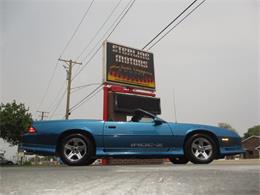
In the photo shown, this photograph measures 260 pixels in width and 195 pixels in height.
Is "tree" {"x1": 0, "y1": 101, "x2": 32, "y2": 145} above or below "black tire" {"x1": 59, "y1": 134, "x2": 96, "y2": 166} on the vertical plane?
above

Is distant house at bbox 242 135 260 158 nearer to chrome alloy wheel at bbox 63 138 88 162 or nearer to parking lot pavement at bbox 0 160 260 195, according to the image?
chrome alloy wheel at bbox 63 138 88 162

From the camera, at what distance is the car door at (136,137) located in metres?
7.27

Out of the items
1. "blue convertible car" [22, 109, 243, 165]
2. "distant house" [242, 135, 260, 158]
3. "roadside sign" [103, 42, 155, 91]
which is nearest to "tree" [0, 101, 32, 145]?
"roadside sign" [103, 42, 155, 91]

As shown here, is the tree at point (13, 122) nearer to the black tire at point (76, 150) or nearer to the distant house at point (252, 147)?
the black tire at point (76, 150)

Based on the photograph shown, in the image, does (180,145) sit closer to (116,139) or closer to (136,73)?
(116,139)

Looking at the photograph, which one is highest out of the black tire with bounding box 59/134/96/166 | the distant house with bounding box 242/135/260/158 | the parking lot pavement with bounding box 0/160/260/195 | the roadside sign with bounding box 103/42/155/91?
the roadside sign with bounding box 103/42/155/91

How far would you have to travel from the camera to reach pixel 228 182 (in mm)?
3797

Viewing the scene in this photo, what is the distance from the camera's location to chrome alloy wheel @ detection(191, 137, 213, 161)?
24.9 feet

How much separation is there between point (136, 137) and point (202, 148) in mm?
1431

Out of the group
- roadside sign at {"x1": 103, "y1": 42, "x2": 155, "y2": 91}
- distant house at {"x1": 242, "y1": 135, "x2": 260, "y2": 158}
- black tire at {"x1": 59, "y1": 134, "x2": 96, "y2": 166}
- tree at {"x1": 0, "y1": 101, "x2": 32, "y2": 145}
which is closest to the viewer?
black tire at {"x1": 59, "y1": 134, "x2": 96, "y2": 166}

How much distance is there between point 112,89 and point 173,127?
12.2m

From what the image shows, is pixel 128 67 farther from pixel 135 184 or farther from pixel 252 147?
pixel 252 147

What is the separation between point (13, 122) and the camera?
3281 cm

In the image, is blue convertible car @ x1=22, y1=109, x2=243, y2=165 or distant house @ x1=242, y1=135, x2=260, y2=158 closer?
blue convertible car @ x1=22, y1=109, x2=243, y2=165
